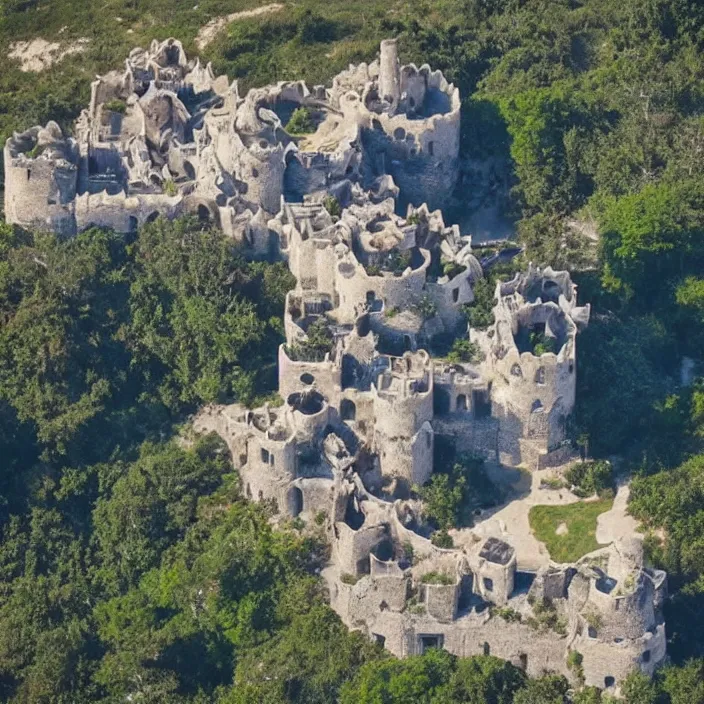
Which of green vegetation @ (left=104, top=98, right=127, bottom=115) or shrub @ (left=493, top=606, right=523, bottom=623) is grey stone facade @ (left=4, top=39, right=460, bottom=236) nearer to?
green vegetation @ (left=104, top=98, right=127, bottom=115)

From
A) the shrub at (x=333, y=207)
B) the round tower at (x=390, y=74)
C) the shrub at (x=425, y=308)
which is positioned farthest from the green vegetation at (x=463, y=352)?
the round tower at (x=390, y=74)

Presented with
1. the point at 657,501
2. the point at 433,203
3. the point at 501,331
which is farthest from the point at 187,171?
the point at 657,501

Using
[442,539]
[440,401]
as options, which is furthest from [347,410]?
[442,539]

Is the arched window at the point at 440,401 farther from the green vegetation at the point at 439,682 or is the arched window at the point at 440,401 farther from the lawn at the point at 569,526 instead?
the green vegetation at the point at 439,682

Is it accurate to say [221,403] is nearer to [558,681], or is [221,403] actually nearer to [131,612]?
[131,612]

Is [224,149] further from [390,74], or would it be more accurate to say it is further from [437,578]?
[437,578]

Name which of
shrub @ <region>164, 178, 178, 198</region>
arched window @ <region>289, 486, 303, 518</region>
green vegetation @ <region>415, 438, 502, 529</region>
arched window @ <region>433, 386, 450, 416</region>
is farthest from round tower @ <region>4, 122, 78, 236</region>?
green vegetation @ <region>415, 438, 502, 529</region>
